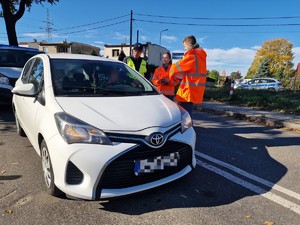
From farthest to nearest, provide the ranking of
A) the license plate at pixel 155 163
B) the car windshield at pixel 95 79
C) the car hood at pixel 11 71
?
the car hood at pixel 11 71 < the car windshield at pixel 95 79 < the license plate at pixel 155 163

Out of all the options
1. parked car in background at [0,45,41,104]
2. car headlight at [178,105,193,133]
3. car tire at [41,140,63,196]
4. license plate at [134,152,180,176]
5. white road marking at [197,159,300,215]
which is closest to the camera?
license plate at [134,152,180,176]

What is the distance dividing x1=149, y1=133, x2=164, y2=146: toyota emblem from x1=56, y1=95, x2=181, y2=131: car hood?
0.35 ft

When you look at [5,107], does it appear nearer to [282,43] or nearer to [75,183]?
[75,183]

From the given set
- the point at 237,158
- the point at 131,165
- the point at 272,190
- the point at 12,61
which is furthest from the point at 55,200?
the point at 12,61

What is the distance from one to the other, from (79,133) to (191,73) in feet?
9.04

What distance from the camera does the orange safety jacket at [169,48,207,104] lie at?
4.79m

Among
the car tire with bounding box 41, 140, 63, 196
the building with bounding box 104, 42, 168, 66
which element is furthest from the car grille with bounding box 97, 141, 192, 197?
the building with bounding box 104, 42, 168, 66

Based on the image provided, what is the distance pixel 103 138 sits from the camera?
2613 millimetres

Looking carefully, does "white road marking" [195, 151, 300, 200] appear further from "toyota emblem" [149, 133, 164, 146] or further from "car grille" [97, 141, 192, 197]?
"toyota emblem" [149, 133, 164, 146]

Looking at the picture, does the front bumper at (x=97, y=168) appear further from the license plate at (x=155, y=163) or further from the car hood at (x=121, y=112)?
the car hood at (x=121, y=112)

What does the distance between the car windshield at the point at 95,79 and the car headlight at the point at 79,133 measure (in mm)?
651

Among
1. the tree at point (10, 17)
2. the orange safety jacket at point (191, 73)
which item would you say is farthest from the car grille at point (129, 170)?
the tree at point (10, 17)

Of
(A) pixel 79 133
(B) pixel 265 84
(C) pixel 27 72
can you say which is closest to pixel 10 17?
(C) pixel 27 72

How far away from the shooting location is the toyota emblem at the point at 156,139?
2.71m
